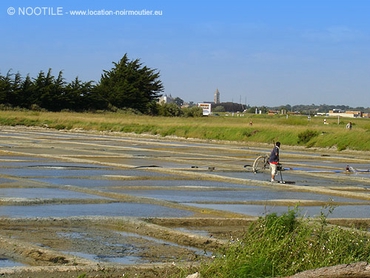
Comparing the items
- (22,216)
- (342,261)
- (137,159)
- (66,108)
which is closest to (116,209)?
(22,216)

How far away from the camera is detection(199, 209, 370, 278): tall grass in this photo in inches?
303

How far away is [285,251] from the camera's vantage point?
26.7 ft

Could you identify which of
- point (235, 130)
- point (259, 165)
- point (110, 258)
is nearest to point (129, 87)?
point (235, 130)

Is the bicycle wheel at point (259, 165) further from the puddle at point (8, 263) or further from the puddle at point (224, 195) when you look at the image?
the puddle at point (8, 263)

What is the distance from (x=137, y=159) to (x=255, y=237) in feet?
68.2

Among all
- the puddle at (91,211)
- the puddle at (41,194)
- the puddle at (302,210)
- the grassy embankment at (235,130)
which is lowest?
the puddle at (41,194)

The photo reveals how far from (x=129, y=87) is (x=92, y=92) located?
18.2ft

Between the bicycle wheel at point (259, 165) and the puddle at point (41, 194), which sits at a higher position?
the bicycle wheel at point (259, 165)

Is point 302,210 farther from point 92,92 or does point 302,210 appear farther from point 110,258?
point 92,92

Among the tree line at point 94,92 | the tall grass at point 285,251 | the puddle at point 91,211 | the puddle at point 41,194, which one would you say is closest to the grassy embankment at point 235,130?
the tree line at point 94,92

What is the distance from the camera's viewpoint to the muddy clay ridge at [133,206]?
976 cm

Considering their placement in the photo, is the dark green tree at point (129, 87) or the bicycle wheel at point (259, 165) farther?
the dark green tree at point (129, 87)

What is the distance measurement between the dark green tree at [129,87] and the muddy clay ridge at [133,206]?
60691mm

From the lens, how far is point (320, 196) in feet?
60.3
